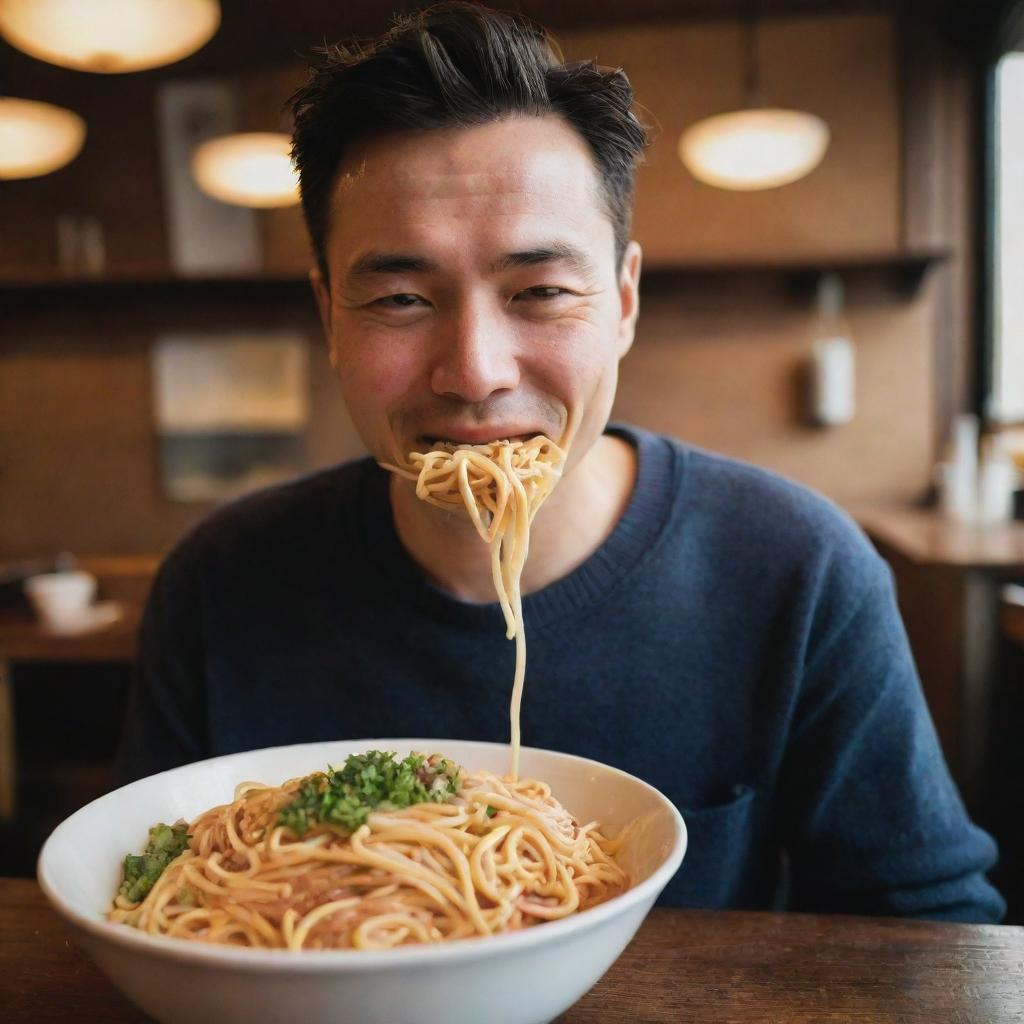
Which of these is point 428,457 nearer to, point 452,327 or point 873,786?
point 452,327

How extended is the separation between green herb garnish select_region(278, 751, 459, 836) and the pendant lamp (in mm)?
3662

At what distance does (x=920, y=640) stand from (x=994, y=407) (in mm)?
2018

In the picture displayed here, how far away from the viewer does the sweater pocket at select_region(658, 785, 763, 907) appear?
156cm

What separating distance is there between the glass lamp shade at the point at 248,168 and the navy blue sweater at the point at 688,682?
2.88 metres

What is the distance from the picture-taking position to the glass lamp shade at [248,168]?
4148mm

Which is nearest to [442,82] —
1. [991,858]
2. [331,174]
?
[331,174]

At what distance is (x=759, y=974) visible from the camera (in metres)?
1.08

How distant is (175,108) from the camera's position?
17.3 ft

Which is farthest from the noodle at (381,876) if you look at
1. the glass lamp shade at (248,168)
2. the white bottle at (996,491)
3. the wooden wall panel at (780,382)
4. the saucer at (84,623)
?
the wooden wall panel at (780,382)

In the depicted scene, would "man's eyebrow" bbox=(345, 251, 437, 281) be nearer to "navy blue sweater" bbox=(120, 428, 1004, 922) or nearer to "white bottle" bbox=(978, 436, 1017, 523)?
"navy blue sweater" bbox=(120, 428, 1004, 922)

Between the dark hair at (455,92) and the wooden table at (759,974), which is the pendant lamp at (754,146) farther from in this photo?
the wooden table at (759,974)

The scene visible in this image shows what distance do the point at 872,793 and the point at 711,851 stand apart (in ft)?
0.91

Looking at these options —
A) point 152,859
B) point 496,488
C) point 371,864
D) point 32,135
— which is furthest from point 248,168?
point 371,864

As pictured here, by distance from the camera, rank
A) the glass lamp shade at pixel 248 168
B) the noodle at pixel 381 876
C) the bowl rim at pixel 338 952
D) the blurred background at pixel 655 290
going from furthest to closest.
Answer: the blurred background at pixel 655 290
the glass lamp shade at pixel 248 168
the noodle at pixel 381 876
the bowl rim at pixel 338 952
